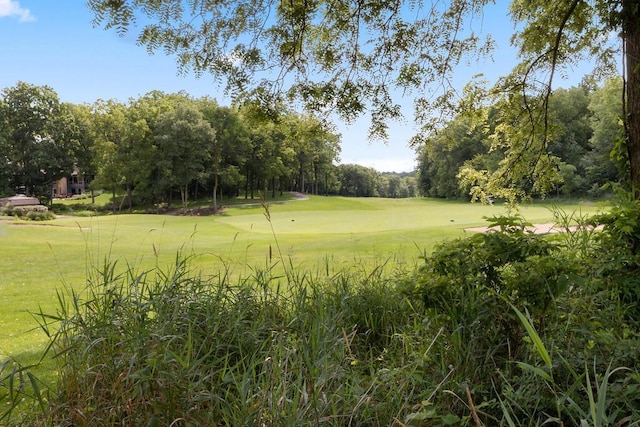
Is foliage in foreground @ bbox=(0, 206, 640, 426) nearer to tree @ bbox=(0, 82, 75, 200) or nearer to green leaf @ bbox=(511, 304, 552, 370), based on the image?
green leaf @ bbox=(511, 304, 552, 370)

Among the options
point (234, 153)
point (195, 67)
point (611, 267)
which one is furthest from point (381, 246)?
point (234, 153)

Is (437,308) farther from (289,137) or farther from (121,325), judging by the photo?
(289,137)

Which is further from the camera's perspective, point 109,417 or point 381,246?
point 381,246

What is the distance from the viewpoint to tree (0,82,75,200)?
4769 centimetres

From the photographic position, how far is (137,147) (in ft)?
137

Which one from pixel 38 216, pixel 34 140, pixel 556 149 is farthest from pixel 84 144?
pixel 556 149

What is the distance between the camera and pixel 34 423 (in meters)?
2.08

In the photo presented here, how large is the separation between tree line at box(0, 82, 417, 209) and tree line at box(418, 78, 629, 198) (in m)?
16.3

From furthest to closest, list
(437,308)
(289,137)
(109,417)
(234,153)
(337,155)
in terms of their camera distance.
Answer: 1. (337,155)
2. (234,153)
3. (289,137)
4. (437,308)
5. (109,417)

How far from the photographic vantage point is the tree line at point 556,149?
589cm

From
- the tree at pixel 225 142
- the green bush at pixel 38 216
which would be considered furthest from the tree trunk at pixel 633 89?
the tree at pixel 225 142

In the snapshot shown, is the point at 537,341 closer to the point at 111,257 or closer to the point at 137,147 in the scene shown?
the point at 111,257

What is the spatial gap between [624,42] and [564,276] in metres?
3.08

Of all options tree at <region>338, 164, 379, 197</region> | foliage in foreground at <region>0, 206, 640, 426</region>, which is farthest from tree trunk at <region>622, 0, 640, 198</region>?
tree at <region>338, 164, 379, 197</region>
